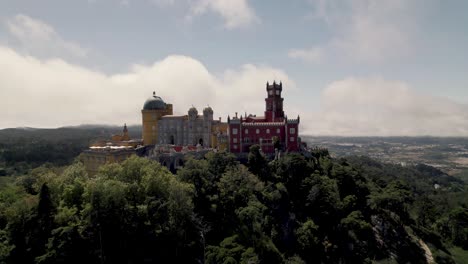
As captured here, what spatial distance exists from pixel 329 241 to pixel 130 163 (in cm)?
2982

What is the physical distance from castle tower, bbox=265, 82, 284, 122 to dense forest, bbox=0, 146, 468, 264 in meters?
10.3

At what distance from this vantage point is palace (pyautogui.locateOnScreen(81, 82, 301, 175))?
5978cm

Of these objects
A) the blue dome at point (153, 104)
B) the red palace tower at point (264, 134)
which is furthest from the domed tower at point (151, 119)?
the red palace tower at point (264, 134)

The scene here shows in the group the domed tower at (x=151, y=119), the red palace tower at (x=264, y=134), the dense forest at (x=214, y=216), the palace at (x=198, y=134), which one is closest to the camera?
the dense forest at (x=214, y=216)

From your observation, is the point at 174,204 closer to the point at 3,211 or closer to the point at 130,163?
the point at 130,163

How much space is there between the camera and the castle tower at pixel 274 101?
69.3m

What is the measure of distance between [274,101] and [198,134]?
16.0 meters

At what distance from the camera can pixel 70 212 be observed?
1480 inches

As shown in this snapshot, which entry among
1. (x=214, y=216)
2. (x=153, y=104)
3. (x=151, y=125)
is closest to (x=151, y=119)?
(x=151, y=125)

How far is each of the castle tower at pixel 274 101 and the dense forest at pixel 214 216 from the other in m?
10.3

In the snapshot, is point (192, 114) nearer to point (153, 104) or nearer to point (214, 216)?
point (153, 104)

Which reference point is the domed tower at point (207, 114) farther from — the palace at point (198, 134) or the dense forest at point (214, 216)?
the dense forest at point (214, 216)

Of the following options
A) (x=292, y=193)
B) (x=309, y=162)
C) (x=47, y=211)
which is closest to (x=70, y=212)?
(x=47, y=211)

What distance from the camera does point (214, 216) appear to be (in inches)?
1838
